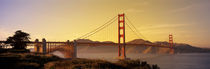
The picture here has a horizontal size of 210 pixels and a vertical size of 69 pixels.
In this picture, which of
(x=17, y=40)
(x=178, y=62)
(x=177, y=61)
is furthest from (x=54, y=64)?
(x=177, y=61)

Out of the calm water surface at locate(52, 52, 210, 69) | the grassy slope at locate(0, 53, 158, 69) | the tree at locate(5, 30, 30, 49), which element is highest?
the tree at locate(5, 30, 30, 49)

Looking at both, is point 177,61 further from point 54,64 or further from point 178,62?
point 54,64

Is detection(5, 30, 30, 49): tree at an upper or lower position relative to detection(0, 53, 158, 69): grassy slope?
upper

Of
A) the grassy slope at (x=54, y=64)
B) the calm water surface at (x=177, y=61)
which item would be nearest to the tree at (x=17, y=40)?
the grassy slope at (x=54, y=64)

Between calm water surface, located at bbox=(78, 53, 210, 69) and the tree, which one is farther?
calm water surface, located at bbox=(78, 53, 210, 69)

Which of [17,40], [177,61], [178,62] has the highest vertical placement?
[17,40]

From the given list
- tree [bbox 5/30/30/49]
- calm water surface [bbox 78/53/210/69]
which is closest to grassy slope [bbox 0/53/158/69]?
tree [bbox 5/30/30/49]

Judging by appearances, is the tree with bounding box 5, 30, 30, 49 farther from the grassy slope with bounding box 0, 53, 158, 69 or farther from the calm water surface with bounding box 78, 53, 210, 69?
the calm water surface with bounding box 78, 53, 210, 69

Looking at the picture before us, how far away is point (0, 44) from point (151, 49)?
160514 millimetres

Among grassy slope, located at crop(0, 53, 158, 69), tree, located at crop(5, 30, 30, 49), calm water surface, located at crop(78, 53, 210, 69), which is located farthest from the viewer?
calm water surface, located at crop(78, 53, 210, 69)

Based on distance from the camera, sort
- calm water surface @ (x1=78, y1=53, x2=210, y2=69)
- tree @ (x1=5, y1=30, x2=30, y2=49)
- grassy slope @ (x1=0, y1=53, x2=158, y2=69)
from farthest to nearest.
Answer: calm water surface @ (x1=78, y1=53, x2=210, y2=69) → tree @ (x1=5, y1=30, x2=30, y2=49) → grassy slope @ (x1=0, y1=53, x2=158, y2=69)

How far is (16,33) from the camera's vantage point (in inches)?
1463

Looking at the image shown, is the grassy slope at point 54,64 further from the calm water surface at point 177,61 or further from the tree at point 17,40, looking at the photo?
the calm water surface at point 177,61

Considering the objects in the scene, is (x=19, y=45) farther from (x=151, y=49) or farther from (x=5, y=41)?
(x=151, y=49)
